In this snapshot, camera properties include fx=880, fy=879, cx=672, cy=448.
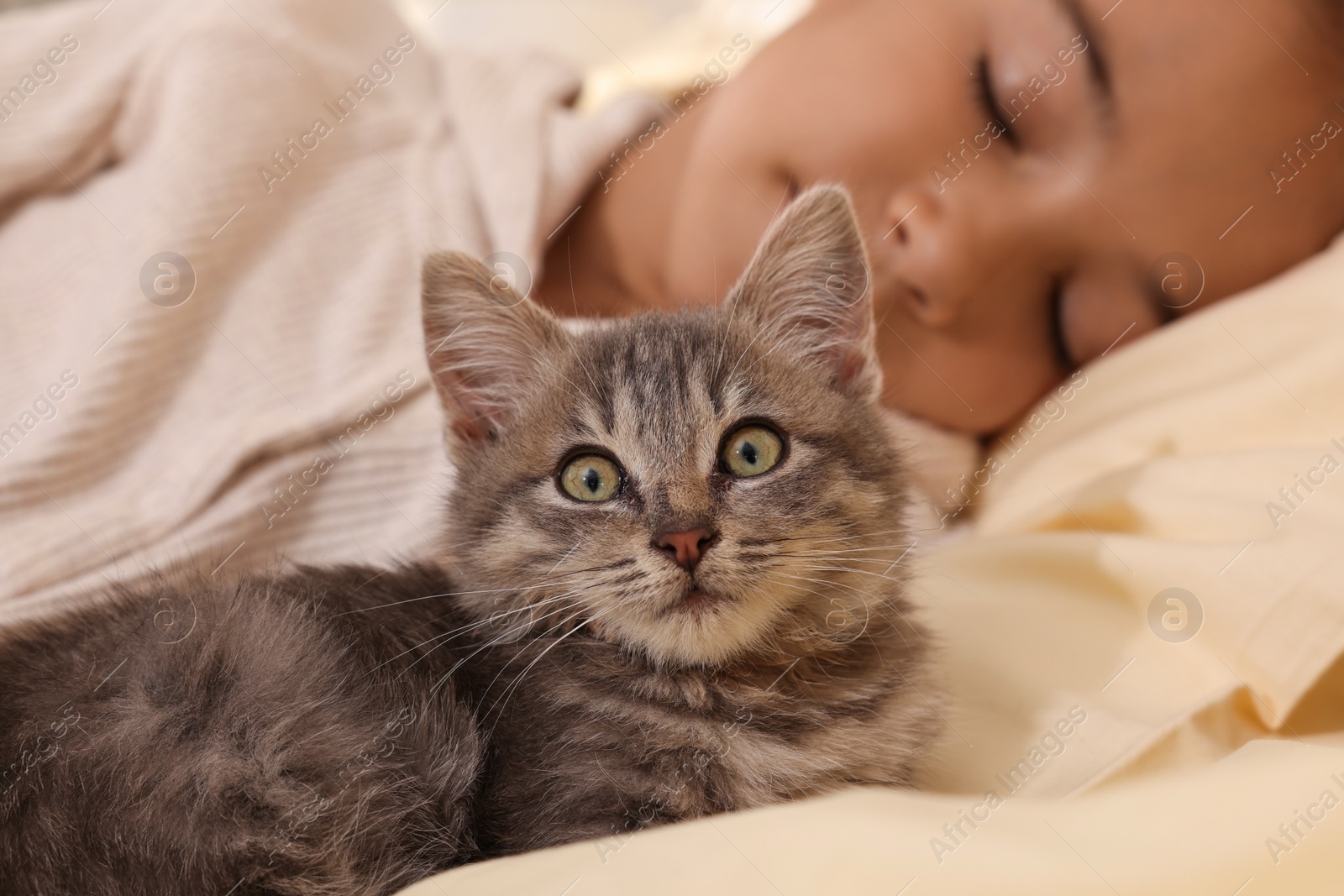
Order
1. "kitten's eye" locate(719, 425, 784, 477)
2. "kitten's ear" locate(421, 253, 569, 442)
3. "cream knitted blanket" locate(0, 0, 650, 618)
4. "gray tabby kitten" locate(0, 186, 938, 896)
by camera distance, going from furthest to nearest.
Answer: "cream knitted blanket" locate(0, 0, 650, 618)
"kitten's ear" locate(421, 253, 569, 442)
"kitten's eye" locate(719, 425, 784, 477)
"gray tabby kitten" locate(0, 186, 938, 896)

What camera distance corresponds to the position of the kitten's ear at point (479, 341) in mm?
1157

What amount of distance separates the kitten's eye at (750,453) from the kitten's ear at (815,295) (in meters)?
0.17

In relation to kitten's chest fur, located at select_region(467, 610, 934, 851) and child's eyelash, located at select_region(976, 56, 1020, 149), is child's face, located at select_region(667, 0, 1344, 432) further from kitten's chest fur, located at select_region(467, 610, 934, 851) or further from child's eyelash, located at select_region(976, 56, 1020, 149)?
kitten's chest fur, located at select_region(467, 610, 934, 851)

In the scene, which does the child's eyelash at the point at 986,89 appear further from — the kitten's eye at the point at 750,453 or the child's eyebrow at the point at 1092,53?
the kitten's eye at the point at 750,453

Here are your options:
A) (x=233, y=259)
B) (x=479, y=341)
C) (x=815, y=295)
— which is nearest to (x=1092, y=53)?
(x=815, y=295)

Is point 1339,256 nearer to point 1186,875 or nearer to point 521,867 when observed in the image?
point 1186,875

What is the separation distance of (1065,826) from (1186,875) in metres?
0.10

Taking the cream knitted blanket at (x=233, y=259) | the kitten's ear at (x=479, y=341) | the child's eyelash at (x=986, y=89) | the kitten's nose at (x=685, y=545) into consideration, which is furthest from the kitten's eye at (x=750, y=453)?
the child's eyelash at (x=986, y=89)

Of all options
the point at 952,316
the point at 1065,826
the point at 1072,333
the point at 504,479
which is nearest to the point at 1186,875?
the point at 1065,826

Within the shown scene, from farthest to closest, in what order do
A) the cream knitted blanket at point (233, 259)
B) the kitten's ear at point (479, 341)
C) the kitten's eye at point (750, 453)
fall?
the cream knitted blanket at point (233, 259) → the kitten's ear at point (479, 341) → the kitten's eye at point (750, 453)

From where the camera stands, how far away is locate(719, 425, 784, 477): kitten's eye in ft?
3.39

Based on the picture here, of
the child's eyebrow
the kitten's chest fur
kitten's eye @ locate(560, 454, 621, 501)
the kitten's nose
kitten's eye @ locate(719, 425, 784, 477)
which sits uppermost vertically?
the child's eyebrow

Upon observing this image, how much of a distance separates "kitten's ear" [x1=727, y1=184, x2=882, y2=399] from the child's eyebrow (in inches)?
24.9

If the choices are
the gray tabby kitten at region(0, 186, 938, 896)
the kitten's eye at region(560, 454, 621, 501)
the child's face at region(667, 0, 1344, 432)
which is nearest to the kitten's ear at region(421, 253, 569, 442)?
the gray tabby kitten at region(0, 186, 938, 896)
